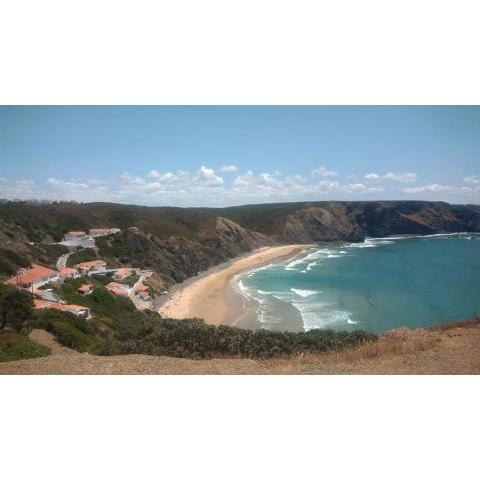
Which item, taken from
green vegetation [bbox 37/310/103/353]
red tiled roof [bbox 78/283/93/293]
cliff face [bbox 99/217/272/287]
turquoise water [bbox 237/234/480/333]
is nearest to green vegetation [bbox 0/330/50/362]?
green vegetation [bbox 37/310/103/353]

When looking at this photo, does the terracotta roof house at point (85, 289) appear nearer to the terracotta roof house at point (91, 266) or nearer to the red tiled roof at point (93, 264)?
the terracotta roof house at point (91, 266)

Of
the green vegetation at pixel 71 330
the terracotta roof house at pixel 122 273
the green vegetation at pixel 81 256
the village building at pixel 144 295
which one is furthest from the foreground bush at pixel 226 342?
the green vegetation at pixel 81 256

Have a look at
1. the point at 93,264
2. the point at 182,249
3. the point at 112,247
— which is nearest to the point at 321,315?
the point at 182,249

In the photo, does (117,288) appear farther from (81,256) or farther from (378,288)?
(378,288)

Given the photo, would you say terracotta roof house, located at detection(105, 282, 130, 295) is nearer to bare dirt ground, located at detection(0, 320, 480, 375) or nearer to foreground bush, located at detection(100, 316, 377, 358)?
foreground bush, located at detection(100, 316, 377, 358)

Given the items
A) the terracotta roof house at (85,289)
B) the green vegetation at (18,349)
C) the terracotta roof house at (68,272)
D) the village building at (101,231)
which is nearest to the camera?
the green vegetation at (18,349)

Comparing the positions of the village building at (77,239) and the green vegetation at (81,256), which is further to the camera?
the village building at (77,239)

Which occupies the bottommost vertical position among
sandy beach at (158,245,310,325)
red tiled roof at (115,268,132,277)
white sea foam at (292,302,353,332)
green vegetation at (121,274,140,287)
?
white sea foam at (292,302,353,332)
